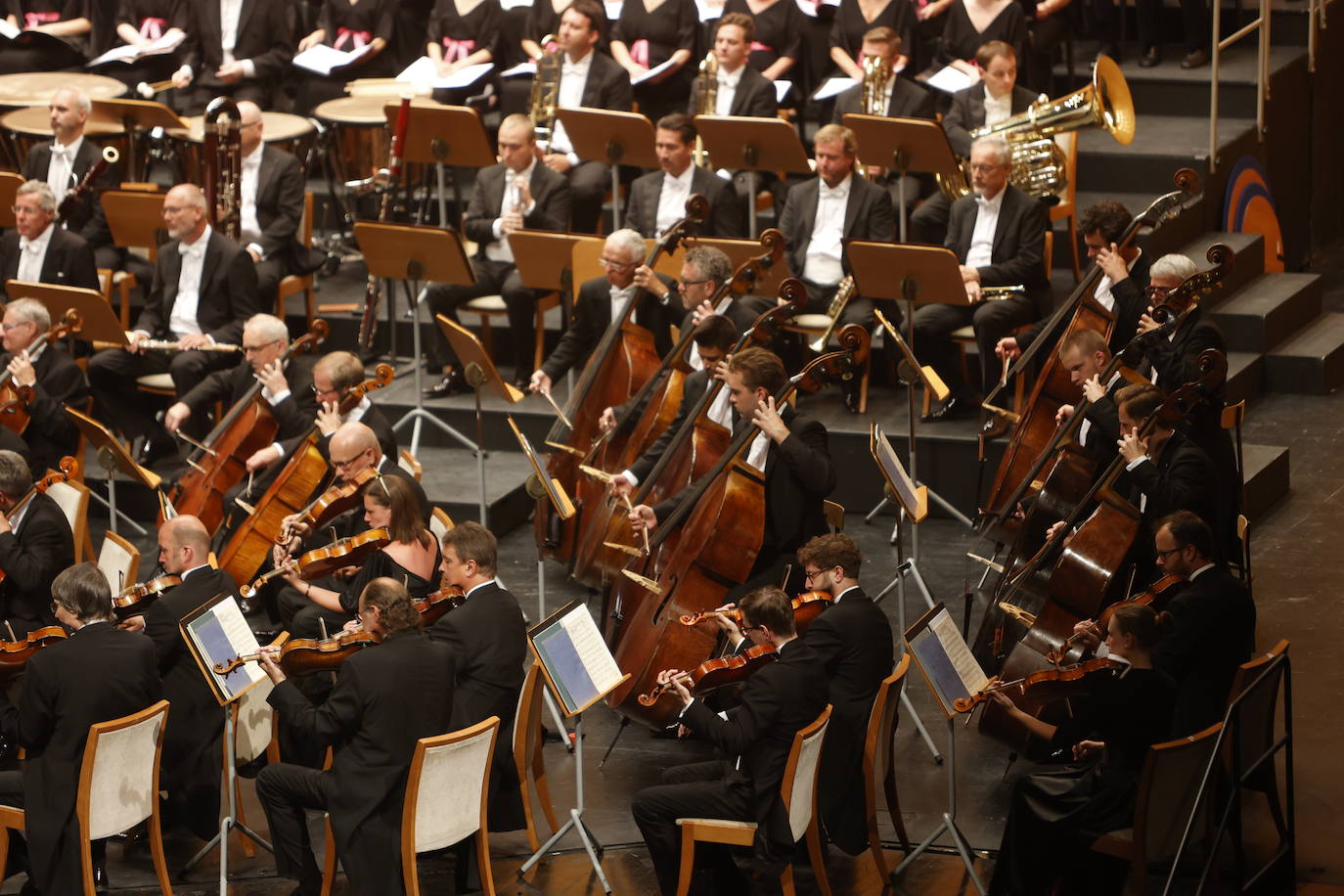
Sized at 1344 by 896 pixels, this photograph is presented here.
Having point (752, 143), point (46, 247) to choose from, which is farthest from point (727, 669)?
point (46, 247)

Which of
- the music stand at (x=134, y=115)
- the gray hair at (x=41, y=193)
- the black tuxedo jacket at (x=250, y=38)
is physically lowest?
the gray hair at (x=41, y=193)

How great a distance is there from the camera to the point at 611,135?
30.3 ft

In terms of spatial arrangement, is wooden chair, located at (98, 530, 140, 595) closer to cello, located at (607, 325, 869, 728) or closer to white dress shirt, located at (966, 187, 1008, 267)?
cello, located at (607, 325, 869, 728)

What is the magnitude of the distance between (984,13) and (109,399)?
474cm

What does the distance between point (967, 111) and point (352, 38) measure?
3.80m

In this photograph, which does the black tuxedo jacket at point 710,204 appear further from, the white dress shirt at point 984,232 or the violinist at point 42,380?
the violinist at point 42,380

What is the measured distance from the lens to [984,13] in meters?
9.88

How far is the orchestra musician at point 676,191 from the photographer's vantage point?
903 cm

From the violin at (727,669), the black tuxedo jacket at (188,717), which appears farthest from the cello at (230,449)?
the violin at (727,669)

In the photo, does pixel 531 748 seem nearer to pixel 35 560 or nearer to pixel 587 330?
pixel 35 560

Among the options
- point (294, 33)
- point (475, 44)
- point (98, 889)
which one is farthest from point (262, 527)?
point (294, 33)

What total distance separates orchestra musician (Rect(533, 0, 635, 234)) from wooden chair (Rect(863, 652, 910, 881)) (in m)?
4.67

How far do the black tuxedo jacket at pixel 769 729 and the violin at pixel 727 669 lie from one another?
0.21ft

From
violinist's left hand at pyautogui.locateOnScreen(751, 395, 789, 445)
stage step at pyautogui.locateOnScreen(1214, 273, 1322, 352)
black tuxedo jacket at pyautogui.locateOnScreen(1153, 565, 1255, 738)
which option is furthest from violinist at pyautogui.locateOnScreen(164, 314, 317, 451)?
stage step at pyautogui.locateOnScreen(1214, 273, 1322, 352)
